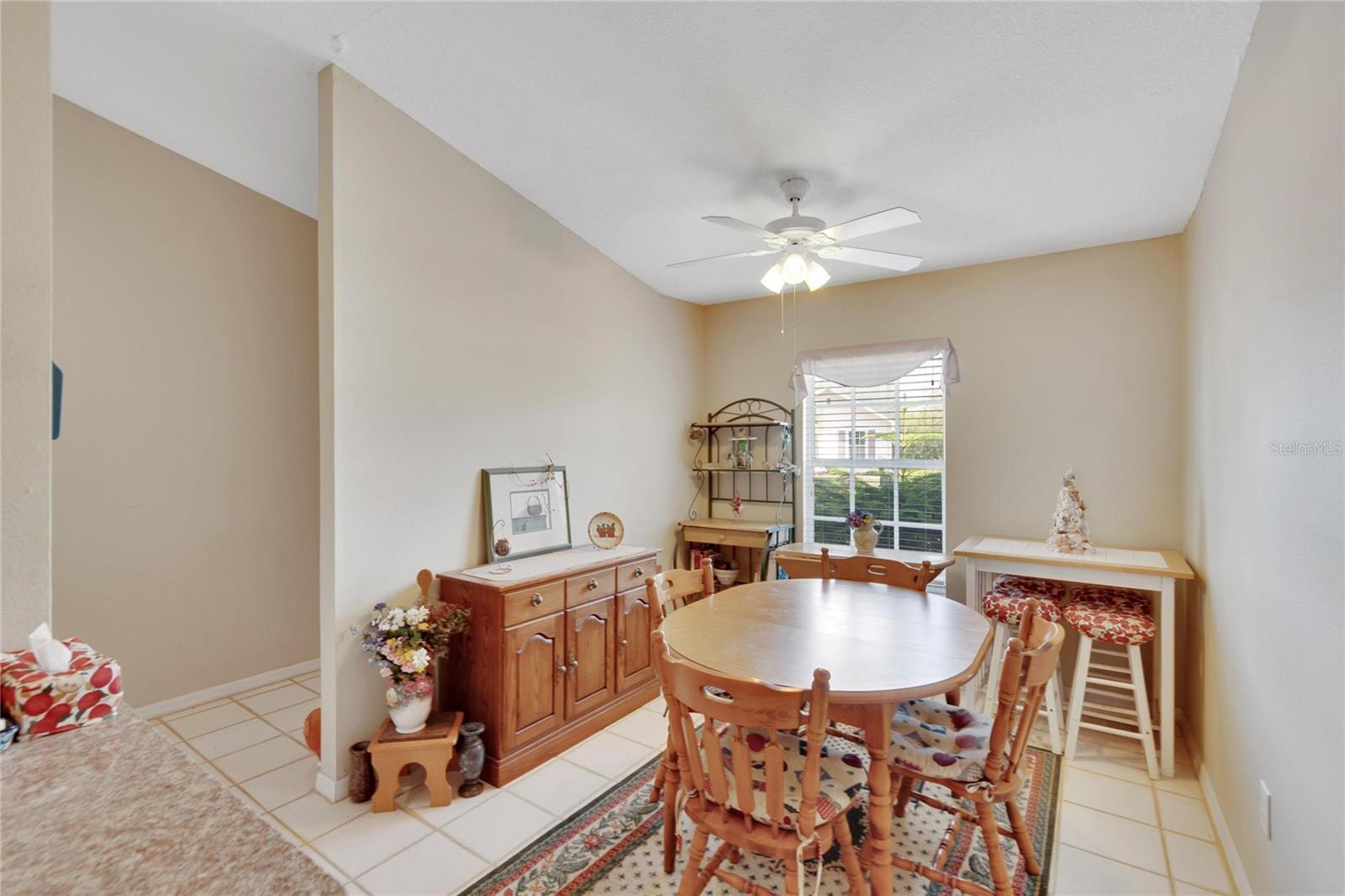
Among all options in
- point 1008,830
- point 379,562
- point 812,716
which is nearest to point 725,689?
point 812,716

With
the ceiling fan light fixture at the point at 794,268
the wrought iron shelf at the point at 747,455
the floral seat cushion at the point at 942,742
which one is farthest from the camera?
the wrought iron shelf at the point at 747,455

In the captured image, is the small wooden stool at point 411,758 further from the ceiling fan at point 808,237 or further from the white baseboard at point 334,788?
the ceiling fan at point 808,237

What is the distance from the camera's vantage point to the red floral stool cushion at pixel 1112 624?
2641 millimetres

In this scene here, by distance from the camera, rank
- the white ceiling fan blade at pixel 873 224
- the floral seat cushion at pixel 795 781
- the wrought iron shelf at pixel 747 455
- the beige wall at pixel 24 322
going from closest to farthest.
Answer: the beige wall at pixel 24 322 → the floral seat cushion at pixel 795 781 → the white ceiling fan blade at pixel 873 224 → the wrought iron shelf at pixel 747 455

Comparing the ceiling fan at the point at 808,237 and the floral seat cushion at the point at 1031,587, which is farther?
the floral seat cushion at the point at 1031,587

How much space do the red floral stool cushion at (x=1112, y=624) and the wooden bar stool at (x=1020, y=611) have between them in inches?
3.6

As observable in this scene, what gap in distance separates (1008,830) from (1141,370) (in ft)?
8.35

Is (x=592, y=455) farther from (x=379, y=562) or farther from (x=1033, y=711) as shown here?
(x=1033, y=711)

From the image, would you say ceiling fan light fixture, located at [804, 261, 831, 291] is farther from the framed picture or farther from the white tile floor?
the white tile floor

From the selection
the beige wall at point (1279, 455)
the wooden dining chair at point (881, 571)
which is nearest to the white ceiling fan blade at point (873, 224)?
the beige wall at point (1279, 455)

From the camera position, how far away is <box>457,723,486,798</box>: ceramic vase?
2.49 meters

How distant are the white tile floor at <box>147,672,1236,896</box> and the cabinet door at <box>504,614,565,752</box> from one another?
20 cm

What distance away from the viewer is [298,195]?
3.59 metres

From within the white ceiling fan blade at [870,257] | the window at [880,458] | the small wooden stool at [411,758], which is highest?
the white ceiling fan blade at [870,257]
